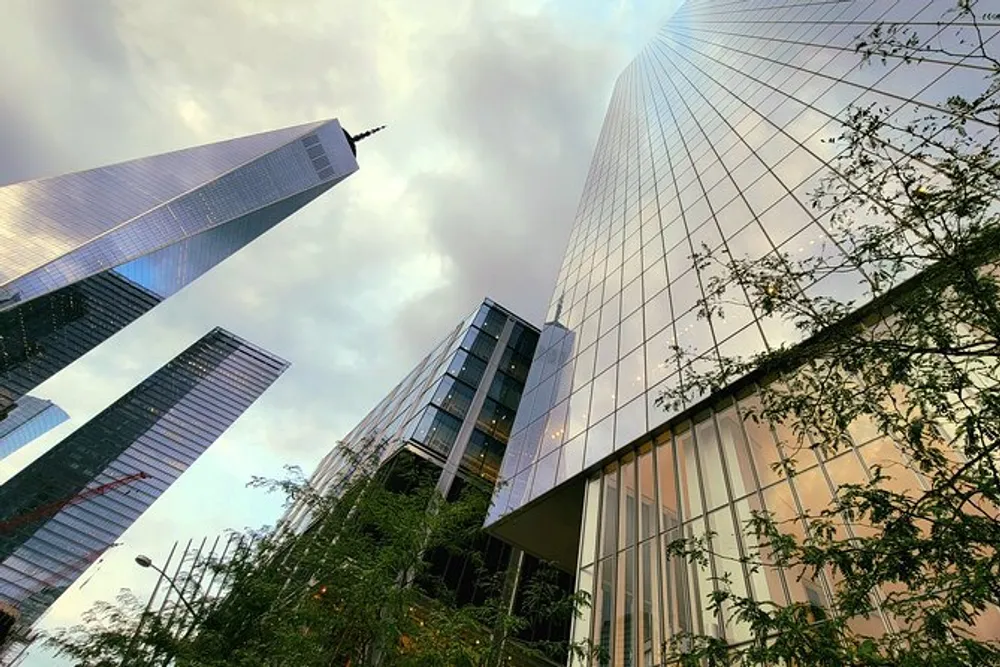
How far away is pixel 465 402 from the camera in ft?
104

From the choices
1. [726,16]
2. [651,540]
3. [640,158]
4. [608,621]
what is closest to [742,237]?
[651,540]

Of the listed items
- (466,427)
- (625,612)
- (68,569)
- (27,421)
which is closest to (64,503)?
(68,569)

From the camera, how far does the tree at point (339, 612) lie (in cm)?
721

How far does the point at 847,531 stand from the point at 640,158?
25847 mm

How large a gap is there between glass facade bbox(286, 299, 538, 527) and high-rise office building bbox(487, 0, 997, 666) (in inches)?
326

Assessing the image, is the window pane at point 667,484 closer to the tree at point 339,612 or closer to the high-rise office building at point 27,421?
the tree at point 339,612

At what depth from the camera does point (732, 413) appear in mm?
11094

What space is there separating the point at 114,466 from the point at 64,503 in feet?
47.8

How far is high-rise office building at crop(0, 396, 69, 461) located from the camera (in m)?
A: 140

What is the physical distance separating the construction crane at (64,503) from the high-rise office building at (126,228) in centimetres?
2485

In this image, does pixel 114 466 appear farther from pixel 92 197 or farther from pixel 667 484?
pixel 667 484

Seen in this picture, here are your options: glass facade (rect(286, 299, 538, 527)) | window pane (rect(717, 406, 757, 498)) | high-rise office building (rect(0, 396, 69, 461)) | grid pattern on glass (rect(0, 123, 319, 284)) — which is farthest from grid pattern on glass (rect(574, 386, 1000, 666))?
high-rise office building (rect(0, 396, 69, 461))

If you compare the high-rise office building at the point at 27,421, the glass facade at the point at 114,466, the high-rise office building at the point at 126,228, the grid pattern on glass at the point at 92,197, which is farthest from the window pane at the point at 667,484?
the high-rise office building at the point at 27,421

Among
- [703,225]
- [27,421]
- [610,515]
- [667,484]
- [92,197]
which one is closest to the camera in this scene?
[667,484]
